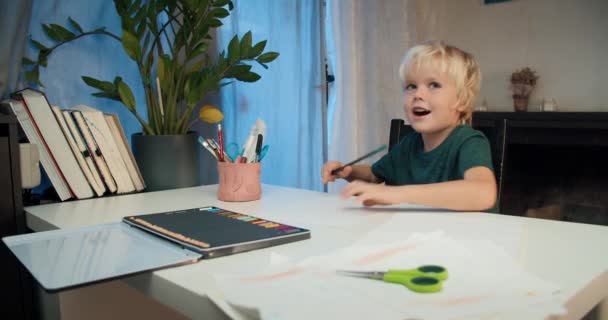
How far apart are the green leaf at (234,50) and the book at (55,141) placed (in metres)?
0.49

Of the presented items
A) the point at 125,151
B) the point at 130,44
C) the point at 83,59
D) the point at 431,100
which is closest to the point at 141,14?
the point at 130,44

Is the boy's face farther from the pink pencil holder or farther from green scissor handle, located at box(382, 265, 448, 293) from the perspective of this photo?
green scissor handle, located at box(382, 265, 448, 293)

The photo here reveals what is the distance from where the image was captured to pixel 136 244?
2.16 ft

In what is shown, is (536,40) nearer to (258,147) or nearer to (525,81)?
(525,81)

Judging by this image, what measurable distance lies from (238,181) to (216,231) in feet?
1.08

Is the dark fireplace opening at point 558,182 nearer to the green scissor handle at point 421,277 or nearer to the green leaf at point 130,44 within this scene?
the green leaf at point 130,44

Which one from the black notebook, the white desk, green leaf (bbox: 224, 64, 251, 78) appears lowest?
the white desk

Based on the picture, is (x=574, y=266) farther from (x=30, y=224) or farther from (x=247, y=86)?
(x=247, y=86)

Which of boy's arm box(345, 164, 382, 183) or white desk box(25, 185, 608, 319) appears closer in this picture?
white desk box(25, 185, 608, 319)

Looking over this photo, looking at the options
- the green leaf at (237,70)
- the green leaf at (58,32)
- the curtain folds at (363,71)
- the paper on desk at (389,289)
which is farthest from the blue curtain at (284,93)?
the paper on desk at (389,289)

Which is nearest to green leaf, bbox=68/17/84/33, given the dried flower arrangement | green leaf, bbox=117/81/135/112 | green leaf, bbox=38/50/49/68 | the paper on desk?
green leaf, bbox=38/50/49/68

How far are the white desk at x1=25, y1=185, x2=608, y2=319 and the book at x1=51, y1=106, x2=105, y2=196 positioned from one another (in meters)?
0.04

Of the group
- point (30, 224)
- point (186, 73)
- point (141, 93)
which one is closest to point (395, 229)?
point (30, 224)

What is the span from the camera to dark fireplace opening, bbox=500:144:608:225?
8.25 feet
